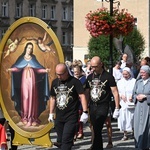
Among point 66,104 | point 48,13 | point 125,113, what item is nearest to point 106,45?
point 48,13

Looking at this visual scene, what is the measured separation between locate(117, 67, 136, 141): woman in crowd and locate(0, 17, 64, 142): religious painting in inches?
108

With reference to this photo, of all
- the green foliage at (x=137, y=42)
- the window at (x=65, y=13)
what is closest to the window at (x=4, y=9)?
the window at (x=65, y=13)

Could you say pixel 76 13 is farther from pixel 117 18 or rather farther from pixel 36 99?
pixel 36 99

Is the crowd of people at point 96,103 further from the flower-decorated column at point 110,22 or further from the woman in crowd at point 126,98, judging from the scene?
the flower-decorated column at point 110,22

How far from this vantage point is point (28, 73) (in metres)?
12.7

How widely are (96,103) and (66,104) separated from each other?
172 centimetres

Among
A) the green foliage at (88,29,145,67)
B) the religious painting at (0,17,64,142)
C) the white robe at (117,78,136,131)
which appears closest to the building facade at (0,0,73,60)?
the green foliage at (88,29,145,67)

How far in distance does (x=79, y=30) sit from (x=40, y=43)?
4749 centimetres

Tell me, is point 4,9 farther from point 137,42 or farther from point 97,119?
point 97,119

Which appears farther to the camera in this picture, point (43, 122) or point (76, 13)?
point (76, 13)

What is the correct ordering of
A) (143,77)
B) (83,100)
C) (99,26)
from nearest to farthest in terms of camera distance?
(83,100)
(143,77)
(99,26)

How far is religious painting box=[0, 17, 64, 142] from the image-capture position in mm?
12414

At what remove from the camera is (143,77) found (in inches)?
482

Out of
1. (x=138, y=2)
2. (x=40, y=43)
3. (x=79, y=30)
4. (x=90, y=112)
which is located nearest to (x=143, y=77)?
(x=90, y=112)
